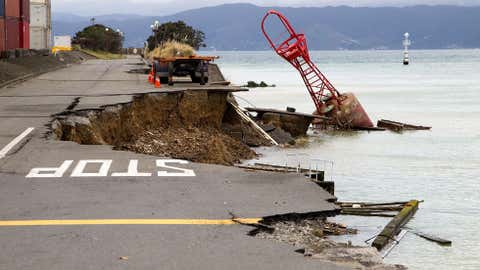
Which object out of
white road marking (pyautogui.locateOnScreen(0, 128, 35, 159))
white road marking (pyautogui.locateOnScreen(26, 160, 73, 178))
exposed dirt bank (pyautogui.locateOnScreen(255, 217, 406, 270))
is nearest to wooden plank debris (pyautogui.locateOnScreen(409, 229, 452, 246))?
exposed dirt bank (pyautogui.locateOnScreen(255, 217, 406, 270))

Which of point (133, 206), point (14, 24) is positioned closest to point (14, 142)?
point (133, 206)

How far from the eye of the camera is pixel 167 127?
24125 millimetres

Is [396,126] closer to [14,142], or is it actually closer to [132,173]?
[14,142]

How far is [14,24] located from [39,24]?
916 inches

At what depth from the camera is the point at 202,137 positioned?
24562 mm

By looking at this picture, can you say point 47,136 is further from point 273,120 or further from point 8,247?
point 273,120

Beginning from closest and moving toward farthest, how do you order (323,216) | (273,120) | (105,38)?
(323,216) < (273,120) < (105,38)

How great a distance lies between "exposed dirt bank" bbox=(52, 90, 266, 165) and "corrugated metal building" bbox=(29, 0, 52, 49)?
1843 inches

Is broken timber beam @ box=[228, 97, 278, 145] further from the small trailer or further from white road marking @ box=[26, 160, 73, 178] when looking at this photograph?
white road marking @ box=[26, 160, 73, 178]

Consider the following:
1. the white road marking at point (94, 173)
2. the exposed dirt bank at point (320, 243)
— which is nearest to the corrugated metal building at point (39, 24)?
the white road marking at point (94, 173)

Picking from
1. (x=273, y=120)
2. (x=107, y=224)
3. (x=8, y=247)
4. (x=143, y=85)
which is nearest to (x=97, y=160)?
(x=107, y=224)

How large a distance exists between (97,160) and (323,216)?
477cm

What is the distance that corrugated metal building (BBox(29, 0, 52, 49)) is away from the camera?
7149cm

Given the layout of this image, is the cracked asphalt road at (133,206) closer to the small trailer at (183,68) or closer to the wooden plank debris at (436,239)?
the wooden plank debris at (436,239)
